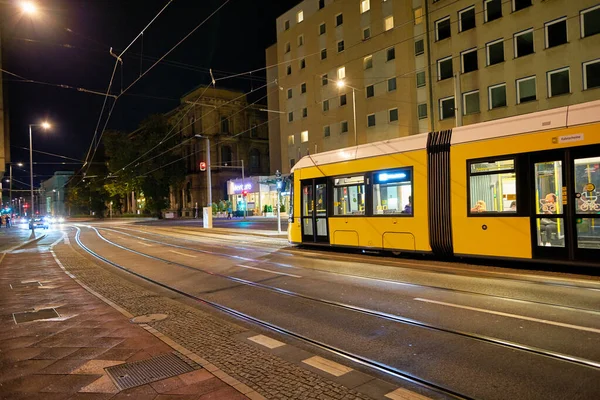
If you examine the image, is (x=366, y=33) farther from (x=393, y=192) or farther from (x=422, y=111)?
(x=393, y=192)

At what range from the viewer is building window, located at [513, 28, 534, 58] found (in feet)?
91.1

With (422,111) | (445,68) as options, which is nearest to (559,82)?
(445,68)

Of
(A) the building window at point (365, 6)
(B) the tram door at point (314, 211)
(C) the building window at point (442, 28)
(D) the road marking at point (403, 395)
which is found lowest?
(D) the road marking at point (403, 395)

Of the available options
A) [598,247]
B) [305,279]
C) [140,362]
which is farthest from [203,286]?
[598,247]

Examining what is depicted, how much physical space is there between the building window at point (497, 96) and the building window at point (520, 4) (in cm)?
488

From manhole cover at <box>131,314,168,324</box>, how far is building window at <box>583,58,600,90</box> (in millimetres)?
27968

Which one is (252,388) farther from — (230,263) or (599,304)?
(230,263)

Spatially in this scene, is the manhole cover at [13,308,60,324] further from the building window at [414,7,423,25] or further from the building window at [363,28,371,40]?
the building window at [363,28,371,40]

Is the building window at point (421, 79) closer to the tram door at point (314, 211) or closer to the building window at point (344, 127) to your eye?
the building window at point (344, 127)

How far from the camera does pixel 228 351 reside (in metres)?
5.19

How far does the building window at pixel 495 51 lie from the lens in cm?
2933

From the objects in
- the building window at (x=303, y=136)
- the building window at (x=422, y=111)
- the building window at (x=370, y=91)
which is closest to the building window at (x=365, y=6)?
the building window at (x=370, y=91)

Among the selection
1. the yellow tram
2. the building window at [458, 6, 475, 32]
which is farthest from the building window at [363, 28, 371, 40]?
the yellow tram

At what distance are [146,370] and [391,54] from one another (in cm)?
3624
